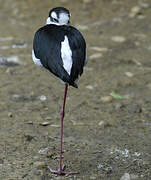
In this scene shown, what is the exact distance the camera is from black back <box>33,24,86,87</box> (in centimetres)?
249

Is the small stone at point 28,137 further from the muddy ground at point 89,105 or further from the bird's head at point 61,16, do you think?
the bird's head at point 61,16

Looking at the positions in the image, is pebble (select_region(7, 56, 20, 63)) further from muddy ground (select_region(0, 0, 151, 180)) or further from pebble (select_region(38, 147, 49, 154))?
pebble (select_region(38, 147, 49, 154))

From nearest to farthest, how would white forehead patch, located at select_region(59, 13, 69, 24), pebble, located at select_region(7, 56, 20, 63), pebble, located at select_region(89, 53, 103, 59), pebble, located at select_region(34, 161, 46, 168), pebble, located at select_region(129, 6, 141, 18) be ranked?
pebble, located at select_region(34, 161, 46, 168)
white forehead patch, located at select_region(59, 13, 69, 24)
pebble, located at select_region(7, 56, 20, 63)
pebble, located at select_region(89, 53, 103, 59)
pebble, located at select_region(129, 6, 141, 18)

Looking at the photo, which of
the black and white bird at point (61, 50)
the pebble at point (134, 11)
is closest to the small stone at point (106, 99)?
the black and white bird at point (61, 50)

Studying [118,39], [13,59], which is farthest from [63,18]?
[118,39]

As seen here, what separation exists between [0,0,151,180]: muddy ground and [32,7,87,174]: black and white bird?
0.28 meters

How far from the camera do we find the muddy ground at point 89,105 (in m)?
2.75

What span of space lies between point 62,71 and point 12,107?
3.83ft

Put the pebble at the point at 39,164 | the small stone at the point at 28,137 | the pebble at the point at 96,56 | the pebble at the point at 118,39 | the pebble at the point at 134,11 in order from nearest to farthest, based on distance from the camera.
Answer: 1. the pebble at the point at 39,164
2. the small stone at the point at 28,137
3. the pebble at the point at 96,56
4. the pebble at the point at 118,39
5. the pebble at the point at 134,11

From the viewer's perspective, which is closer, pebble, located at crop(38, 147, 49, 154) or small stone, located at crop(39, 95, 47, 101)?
pebble, located at crop(38, 147, 49, 154)

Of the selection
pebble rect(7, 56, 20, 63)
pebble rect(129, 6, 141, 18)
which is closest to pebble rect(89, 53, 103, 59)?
pebble rect(7, 56, 20, 63)

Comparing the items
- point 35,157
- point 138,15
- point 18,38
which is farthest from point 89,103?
point 138,15

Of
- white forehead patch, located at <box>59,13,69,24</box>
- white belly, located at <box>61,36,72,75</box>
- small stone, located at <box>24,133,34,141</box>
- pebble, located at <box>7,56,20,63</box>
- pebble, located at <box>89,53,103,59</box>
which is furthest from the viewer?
pebble, located at <box>89,53,103,59</box>

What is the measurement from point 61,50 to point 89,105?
3.85ft
